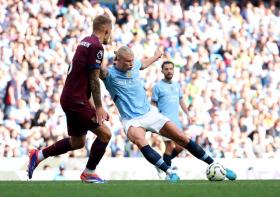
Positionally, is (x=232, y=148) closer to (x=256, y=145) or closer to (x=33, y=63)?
(x=256, y=145)

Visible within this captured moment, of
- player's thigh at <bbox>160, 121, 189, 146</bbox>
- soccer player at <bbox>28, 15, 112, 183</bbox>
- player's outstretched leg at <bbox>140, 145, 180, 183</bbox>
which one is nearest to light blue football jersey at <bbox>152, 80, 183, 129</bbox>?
player's thigh at <bbox>160, 121, 189, 146</bbox>

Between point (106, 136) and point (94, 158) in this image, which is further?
point (94, 158)

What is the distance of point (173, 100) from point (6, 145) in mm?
4230

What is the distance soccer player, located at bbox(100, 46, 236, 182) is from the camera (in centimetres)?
1259

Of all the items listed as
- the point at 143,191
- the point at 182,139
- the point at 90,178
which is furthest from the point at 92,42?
the point at 143,191

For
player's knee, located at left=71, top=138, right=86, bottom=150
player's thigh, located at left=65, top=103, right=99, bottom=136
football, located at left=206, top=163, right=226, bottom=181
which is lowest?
football, located at left=206, top=163, right=226, bottom=181

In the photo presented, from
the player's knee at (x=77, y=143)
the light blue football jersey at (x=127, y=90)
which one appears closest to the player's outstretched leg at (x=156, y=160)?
the light blue football jersey at (x=127, y=90)

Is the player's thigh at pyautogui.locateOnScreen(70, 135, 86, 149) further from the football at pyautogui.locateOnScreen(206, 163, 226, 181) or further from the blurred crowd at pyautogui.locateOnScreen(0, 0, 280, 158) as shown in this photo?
the blurred crowd at pyautogui.locateOnScreen(0, 0, 280, 158)

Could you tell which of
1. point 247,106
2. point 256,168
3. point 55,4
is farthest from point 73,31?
point 256,168

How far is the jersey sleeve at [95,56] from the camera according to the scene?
37.1 feet

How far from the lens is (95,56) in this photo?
1131 centimetres

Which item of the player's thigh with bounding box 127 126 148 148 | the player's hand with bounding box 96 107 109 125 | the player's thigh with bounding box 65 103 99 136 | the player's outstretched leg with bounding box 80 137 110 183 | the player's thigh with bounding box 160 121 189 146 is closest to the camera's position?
the player's hand with bounding box 96 107 109 125

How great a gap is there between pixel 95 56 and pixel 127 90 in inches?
60.3

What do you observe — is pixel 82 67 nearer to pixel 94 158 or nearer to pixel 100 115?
pixel 100 115
